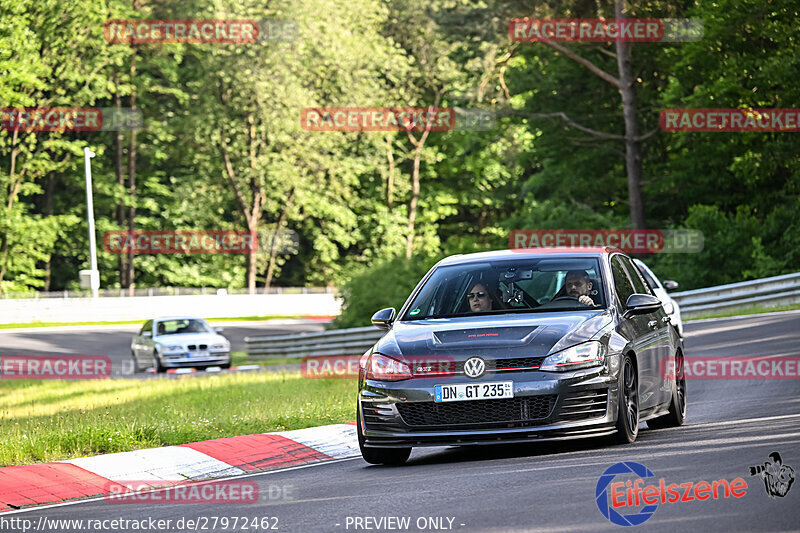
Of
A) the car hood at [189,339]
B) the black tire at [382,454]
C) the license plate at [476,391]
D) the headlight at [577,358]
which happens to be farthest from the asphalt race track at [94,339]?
the headlight at [577,358]

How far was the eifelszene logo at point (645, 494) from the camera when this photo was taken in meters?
6.93

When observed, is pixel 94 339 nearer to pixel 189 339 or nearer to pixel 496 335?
pixel 189 339

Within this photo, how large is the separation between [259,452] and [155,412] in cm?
446

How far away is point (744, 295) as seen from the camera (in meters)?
30.2

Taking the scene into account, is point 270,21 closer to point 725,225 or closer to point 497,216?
point 497,216

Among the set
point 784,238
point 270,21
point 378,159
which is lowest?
point 784,238

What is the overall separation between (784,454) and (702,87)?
31.0m

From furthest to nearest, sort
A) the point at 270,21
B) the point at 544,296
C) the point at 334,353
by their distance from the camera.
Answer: the point at 270,21 → the point at 334,353 → the point at 544,296

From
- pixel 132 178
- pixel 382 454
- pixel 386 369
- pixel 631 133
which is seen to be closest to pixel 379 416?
pixel 386 369

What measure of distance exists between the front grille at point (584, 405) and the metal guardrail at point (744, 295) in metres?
21.0

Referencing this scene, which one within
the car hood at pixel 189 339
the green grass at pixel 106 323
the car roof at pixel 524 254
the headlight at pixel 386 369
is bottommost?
the green grass at pixel 106 323

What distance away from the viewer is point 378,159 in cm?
7206

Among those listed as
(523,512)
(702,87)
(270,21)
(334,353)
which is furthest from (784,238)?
(270,21)

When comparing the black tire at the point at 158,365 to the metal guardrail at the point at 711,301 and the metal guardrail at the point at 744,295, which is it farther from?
the metal guardrail at the point at 744,295
